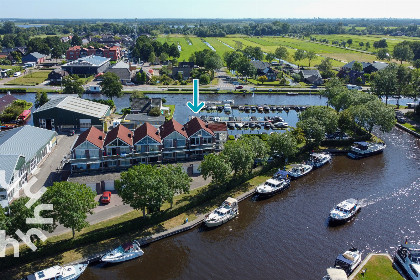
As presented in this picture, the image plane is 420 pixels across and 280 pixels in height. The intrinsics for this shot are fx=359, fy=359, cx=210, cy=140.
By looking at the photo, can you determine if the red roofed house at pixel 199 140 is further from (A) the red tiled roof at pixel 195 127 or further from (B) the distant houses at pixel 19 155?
(B) the distant houses at pixel 19 155

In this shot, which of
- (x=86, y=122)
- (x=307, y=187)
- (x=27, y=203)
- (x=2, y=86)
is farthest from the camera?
(x=2, y=86)

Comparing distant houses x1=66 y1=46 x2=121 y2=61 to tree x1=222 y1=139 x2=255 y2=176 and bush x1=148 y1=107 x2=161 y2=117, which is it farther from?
tree x1=222 y1=139 x2=255 y2=176

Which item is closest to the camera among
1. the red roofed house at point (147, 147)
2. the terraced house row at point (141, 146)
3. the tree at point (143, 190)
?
the tree at point (143, 190)

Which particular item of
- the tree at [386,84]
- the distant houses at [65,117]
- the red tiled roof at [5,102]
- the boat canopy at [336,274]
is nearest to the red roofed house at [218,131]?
the distant houses at [65,117]

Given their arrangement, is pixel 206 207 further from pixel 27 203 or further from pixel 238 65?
pixel 238 65

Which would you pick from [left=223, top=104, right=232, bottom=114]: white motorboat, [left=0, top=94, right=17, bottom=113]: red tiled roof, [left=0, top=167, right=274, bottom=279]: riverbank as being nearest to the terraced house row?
[left=0, top=167, right=274, bottom=279]: riverbank

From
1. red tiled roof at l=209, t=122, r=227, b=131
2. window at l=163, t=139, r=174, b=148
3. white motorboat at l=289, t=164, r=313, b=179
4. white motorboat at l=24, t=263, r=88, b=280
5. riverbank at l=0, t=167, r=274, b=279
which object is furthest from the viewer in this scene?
red tiled roof at l=209, t=122, r=227, b=131

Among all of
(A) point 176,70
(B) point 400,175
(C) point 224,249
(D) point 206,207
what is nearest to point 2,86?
(A) point 176,70
